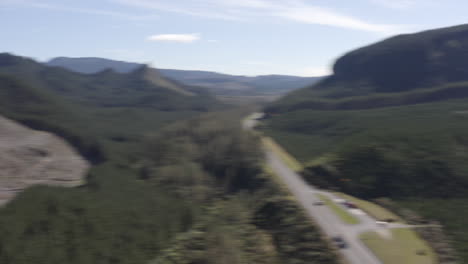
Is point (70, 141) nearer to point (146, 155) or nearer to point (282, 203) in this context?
point (146, 155)

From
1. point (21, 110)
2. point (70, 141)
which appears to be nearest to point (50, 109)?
point (21, 110)

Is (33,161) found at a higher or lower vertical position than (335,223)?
higher

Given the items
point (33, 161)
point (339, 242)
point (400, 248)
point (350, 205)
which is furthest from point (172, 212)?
point (33, 161)

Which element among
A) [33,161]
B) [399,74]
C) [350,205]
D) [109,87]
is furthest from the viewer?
[109,87]

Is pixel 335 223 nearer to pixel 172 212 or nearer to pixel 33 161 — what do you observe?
pixel 172 212

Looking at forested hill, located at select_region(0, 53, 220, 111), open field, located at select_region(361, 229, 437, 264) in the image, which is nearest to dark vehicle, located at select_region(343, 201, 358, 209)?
open field, located at select_region(361, 229, 437, 264)

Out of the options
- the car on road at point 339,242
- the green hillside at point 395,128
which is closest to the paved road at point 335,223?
the car on road at point 339,242
